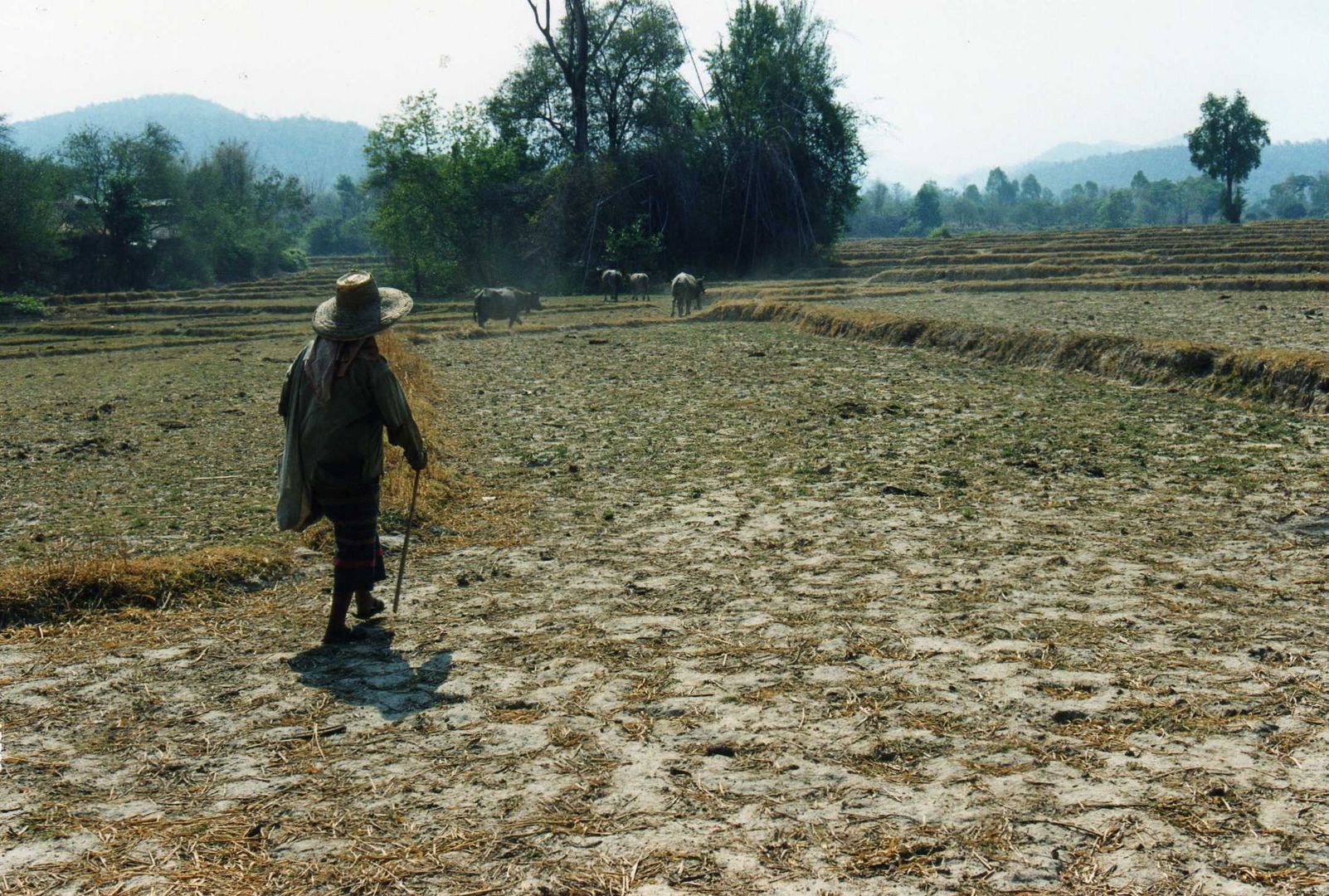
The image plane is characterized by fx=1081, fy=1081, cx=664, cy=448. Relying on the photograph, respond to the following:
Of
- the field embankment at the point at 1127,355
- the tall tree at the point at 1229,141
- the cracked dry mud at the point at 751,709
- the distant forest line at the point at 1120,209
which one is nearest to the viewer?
the cracked dry mud at the point at 751,709

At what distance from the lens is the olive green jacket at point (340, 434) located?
5.21 metres

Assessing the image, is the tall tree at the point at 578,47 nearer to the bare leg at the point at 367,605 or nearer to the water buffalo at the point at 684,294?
the water buffalo at the point at 684,294

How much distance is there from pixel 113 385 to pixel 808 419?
11.6m

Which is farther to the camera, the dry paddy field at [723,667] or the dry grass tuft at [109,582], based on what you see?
the dry grass tuft at [109,582]

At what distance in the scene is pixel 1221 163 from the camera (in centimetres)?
8519

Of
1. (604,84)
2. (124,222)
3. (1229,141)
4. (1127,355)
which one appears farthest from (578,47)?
(1229,141)

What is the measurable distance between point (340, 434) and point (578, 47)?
5077 cm

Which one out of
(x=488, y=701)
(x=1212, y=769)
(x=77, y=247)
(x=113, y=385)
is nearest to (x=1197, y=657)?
(x=1212, y=769)

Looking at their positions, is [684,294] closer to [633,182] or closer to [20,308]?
[633,182]

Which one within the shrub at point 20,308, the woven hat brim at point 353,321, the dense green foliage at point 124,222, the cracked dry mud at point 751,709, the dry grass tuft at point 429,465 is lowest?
the cracked dry mud at point 751,709

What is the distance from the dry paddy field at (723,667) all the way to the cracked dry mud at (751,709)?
0.06 feet

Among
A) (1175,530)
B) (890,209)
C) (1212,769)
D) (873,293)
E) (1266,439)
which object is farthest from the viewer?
(890,209)

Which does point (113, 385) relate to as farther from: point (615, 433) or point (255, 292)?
point (255, 292)

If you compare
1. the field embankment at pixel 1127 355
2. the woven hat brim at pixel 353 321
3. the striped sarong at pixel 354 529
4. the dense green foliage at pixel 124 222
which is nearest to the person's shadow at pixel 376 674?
the striped sarong at pixel 354 529
